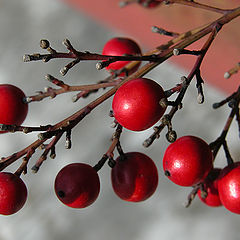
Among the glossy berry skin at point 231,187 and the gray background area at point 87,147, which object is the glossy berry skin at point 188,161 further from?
the gray background area at point 87,147

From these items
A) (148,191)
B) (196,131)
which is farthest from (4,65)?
(148,191)

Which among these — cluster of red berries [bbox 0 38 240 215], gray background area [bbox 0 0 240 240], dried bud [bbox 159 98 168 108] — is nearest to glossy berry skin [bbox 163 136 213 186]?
cluster of red berries [bbox 0 38 240 215]

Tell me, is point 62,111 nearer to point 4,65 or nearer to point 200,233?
point 4,65

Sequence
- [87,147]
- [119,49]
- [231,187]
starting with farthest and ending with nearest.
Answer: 1. [87,147]
2. [119,49]
3. [231,187]

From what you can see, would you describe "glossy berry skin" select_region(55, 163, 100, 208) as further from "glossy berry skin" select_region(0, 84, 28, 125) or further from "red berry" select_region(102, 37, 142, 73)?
"red berry" select_region(102, 37, 142, 73)

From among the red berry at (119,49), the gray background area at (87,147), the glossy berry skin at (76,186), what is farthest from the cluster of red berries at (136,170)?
the gray background area at (87,147)

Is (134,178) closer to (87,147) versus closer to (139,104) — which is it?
(139,104)

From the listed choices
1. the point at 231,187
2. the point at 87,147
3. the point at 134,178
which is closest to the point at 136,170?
the point at 134,178
